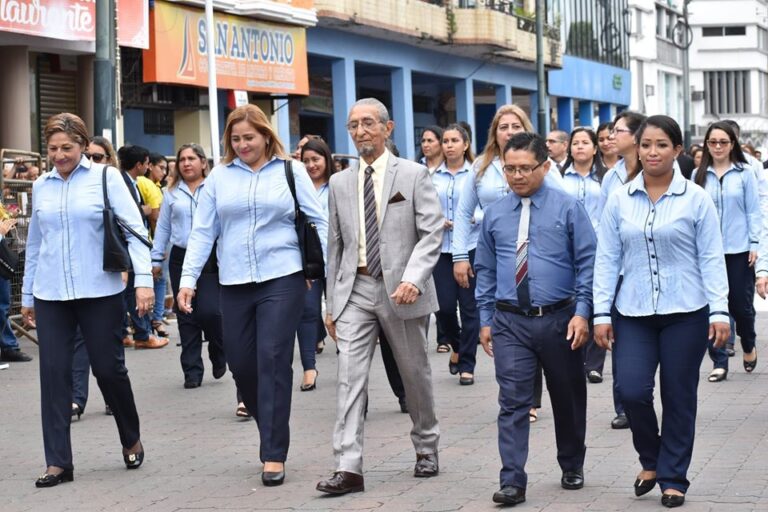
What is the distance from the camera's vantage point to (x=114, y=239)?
27.8 feet

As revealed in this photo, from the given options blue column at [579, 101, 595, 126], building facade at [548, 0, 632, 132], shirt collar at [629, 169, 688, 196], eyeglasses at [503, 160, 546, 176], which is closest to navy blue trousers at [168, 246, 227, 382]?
eyeglasses at [503, 160, 546, 176]

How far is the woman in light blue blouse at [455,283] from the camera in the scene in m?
12.1

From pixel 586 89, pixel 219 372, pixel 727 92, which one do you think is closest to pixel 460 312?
pixel 219 372

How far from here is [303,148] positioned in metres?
12.5

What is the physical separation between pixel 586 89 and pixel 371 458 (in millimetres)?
50541

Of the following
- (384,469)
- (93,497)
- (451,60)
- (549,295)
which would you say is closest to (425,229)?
(549,295)

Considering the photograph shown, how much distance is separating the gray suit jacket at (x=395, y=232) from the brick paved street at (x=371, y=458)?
3.20ft

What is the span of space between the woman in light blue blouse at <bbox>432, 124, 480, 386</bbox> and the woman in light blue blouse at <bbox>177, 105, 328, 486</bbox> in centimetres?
291

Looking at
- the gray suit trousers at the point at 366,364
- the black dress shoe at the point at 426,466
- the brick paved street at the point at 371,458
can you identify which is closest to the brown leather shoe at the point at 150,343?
the brick paved street at the point at 371,458

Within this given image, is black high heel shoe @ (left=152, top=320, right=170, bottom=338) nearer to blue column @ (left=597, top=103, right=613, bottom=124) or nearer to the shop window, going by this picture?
the shop window

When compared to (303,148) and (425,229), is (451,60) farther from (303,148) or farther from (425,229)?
(425,229)

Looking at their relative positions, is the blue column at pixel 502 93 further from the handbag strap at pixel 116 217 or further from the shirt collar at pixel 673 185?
the shirt collar at pixel 673 185

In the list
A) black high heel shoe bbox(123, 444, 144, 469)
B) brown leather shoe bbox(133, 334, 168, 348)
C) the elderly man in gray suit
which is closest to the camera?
the elderly man in gray suit

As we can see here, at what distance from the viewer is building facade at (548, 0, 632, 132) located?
5603 cm
